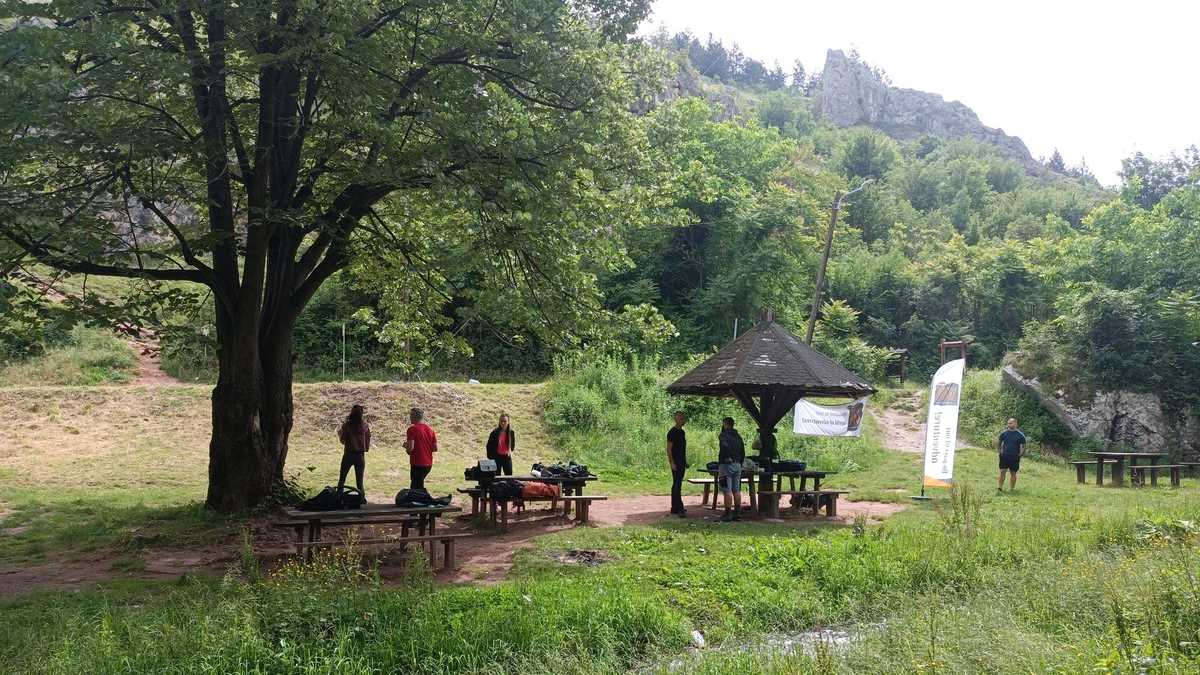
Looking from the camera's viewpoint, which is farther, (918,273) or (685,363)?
(918,273)

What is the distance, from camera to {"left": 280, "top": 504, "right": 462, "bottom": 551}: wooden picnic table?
371 inches

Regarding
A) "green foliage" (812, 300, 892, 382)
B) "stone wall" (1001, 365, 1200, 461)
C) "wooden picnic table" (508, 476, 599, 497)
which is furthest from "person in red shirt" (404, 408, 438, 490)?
"green foliage" (812, 300, 892, 382)

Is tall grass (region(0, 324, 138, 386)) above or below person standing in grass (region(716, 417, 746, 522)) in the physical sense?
above

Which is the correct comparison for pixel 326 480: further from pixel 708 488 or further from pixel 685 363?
pixel 685 363

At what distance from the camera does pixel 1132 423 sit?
26.5 metres

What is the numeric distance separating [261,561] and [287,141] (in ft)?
19.6

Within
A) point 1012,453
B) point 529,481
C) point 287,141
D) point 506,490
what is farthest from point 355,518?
point 1012,453

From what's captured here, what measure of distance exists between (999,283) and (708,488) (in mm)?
33308

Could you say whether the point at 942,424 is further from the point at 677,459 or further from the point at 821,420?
the point at 677,459

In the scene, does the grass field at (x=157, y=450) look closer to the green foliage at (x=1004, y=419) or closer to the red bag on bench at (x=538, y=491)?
the red bag on bench at (x=538, y=491)

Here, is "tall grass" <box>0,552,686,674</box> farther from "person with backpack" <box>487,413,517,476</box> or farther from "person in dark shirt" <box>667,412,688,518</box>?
"person with backpack" <box>487,413,517,476</box>

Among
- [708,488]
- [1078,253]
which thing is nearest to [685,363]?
[708,488]

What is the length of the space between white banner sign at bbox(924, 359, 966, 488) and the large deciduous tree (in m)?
7.16

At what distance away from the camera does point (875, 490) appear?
17.8m
